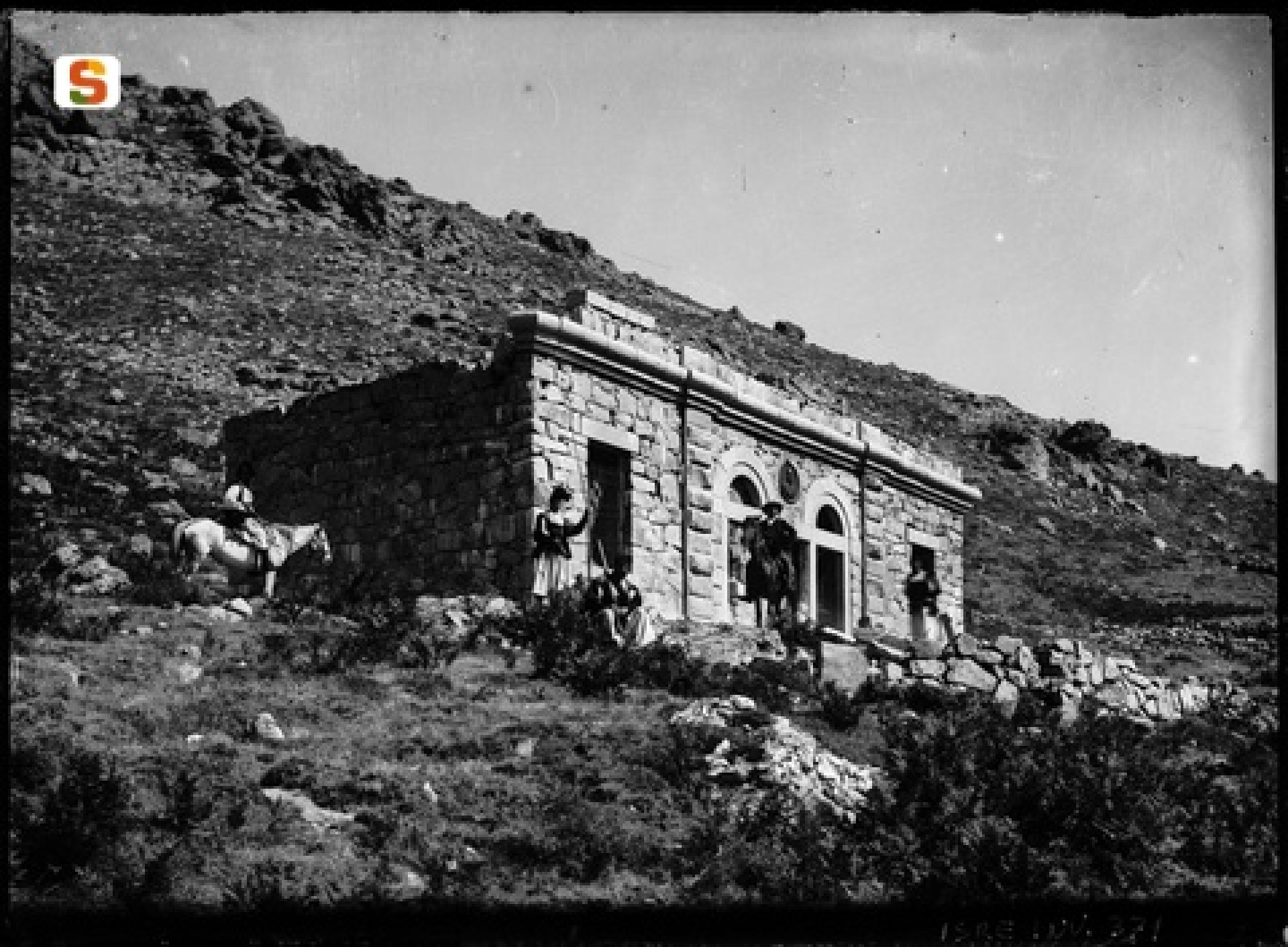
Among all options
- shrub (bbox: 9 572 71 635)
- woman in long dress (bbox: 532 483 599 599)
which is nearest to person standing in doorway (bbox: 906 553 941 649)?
woman in long dress (bbox: 532 483 599 599)

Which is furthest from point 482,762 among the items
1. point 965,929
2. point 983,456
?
point 983,456

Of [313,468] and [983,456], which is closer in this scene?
[313,468]

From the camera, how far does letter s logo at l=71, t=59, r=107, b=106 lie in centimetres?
965

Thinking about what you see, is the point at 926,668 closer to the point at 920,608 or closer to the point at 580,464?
the point at 580,464

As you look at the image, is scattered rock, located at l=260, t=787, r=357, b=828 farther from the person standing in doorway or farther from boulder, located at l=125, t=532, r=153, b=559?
the person standing in doorway

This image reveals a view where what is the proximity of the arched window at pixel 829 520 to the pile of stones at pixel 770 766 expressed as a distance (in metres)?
8.33

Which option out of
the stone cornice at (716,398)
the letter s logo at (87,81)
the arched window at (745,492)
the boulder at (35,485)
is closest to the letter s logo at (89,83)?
the letter s logo at (87,81)

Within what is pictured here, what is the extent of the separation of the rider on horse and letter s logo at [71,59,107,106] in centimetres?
665

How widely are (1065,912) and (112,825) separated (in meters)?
5.97

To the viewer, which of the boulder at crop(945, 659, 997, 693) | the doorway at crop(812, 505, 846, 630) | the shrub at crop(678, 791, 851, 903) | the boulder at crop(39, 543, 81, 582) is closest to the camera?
the shrub at crop(678, 791, 851, 903)

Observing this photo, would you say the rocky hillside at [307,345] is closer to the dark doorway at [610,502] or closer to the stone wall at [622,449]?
the stone wall at [622,449]

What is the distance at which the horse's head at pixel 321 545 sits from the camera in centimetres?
1720

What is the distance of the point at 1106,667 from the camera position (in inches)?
648

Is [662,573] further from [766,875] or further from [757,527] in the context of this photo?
[766,875]
